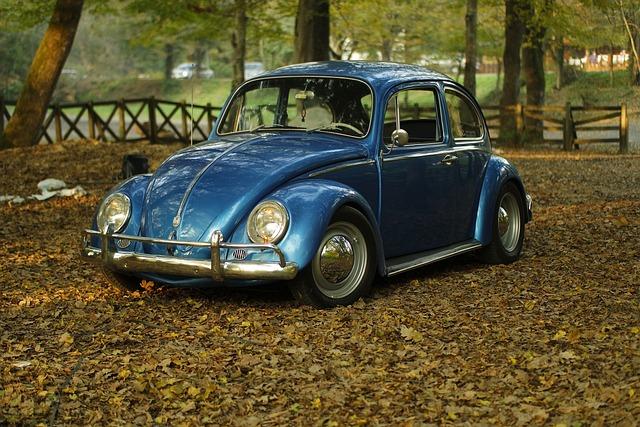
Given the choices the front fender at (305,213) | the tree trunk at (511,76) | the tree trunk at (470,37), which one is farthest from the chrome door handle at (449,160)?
the tree trunk at (511,76)

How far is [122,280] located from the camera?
821 centimetres

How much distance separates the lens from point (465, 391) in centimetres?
552

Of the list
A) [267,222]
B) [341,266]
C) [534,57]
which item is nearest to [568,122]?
[534,57]

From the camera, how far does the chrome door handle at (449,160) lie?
8859 millimetres

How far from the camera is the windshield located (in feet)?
27.7

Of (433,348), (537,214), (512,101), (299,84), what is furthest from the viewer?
(512,101)

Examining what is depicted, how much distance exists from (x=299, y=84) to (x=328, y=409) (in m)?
4.02

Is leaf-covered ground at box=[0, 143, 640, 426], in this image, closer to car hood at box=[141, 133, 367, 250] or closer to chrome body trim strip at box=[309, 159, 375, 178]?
car hood at box=[141, 133, 367, 250]

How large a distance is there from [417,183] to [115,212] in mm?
2447

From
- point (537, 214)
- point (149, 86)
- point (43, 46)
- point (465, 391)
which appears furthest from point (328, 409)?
point (149, 86)

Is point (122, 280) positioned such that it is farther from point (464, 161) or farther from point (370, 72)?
point (464, 161)

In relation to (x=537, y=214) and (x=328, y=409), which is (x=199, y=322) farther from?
(x=537, y=214)

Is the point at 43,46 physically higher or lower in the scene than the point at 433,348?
higher

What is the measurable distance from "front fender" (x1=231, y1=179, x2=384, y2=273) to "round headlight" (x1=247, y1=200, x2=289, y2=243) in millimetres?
40
